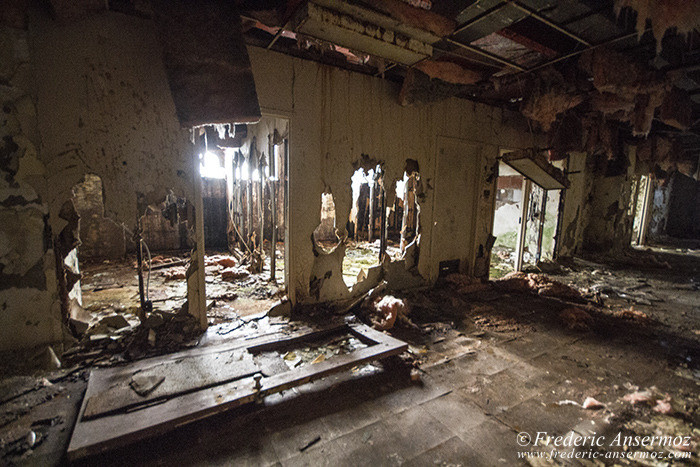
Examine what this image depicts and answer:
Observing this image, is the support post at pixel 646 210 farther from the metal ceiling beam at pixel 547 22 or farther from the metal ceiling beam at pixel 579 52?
the metal ceiling beam at pixel 547 22

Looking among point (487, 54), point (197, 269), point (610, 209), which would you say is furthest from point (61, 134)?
point (610, 209)

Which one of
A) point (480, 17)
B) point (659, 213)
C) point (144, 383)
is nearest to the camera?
point (144, 383)

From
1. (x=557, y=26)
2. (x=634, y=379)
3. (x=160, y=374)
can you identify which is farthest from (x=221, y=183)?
(x=634, y=379)

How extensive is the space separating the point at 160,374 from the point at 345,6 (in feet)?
12.7

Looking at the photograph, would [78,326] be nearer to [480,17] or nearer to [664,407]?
[480,17]

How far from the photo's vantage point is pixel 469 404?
2801 millimetres

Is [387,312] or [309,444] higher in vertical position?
[387,312]

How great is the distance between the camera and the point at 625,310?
198 inches

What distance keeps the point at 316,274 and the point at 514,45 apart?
4086mm

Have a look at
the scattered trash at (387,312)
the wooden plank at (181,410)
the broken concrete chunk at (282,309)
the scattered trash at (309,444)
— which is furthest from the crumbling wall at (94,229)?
the scattered trash at (309,444)

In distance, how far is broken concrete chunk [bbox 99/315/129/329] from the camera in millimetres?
3596

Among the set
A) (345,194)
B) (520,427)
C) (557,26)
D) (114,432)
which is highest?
(557,26)

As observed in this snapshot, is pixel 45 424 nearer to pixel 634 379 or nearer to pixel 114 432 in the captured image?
pixel 114 432

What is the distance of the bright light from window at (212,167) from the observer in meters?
8.86
